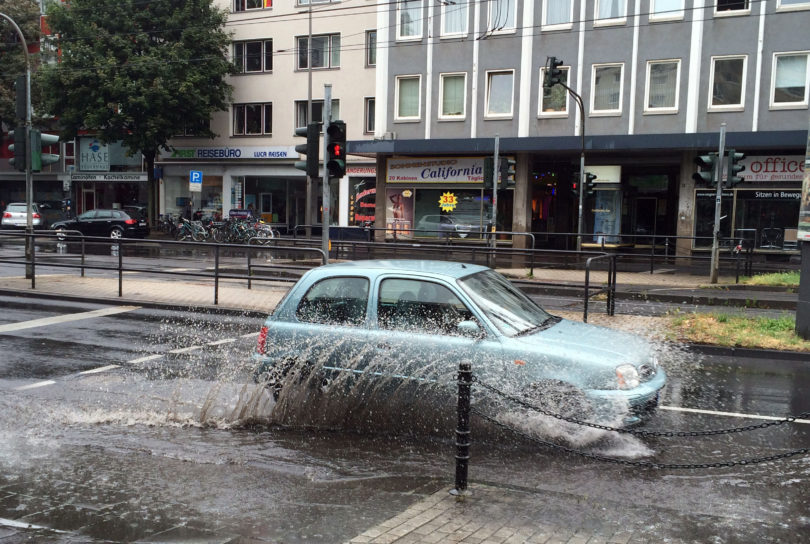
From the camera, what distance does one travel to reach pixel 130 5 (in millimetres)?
39188

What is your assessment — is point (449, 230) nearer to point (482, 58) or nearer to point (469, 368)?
point (482, 58)

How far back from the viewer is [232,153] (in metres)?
42.9

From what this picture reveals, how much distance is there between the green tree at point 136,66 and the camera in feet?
127

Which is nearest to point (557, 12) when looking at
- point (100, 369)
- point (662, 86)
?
point (662, 86)

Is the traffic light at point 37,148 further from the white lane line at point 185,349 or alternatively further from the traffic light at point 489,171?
the traffic light at point 489,171

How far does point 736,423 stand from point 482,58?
2798 centimetres

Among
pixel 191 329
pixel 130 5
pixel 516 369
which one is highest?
pixel 130 5

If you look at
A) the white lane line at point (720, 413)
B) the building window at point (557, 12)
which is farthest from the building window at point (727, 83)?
the white lane line at point (720, 413)

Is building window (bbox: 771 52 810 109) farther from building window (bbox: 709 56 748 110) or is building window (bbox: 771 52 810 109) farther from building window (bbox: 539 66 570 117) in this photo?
building window (bbox: 539 66 570 117)

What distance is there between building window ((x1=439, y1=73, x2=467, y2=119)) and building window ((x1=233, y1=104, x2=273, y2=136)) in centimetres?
1251

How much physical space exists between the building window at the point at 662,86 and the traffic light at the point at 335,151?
19.9 metres

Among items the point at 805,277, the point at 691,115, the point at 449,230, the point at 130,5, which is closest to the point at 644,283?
the point at 805,277

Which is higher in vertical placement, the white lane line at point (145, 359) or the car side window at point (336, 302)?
the car side window at point (336, 302)

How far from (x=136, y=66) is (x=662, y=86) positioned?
26.7m
